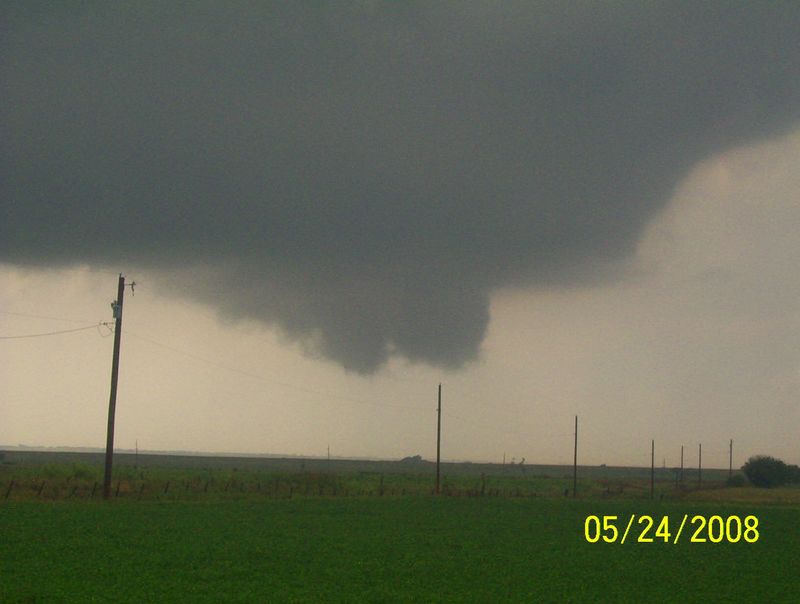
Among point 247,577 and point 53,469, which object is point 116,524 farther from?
point 53,469

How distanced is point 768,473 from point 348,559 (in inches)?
4645

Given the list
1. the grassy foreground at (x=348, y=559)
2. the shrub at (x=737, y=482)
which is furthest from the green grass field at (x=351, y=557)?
the shrub at (x=737, y=482)

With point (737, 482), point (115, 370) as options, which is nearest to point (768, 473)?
point (737, 482)

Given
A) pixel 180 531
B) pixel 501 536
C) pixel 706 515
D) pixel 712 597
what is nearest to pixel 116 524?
pixel 180 531

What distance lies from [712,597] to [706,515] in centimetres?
3316

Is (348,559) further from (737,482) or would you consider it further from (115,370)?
(737,482)

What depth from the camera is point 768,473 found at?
131125 millimetres

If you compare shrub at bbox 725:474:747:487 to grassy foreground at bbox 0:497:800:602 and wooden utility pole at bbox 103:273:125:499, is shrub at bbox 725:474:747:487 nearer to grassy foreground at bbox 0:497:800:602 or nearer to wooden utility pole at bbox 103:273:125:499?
grassy foreground at bbox 0:497:800:602

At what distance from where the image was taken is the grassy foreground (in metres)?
23.2

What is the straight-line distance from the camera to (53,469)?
319 feet

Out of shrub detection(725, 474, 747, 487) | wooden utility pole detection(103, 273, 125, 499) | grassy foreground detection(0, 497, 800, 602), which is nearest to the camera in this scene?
grassy foreground detection(0, 497, 800, 602)

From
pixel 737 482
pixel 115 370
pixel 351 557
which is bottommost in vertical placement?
pixel 737 482

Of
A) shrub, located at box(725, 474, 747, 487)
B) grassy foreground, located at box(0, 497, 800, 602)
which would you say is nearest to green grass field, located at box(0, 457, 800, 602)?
grassy foreground, located at box(0, 497, 800, 602)

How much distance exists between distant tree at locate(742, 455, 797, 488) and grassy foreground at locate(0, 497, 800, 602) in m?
88.7
